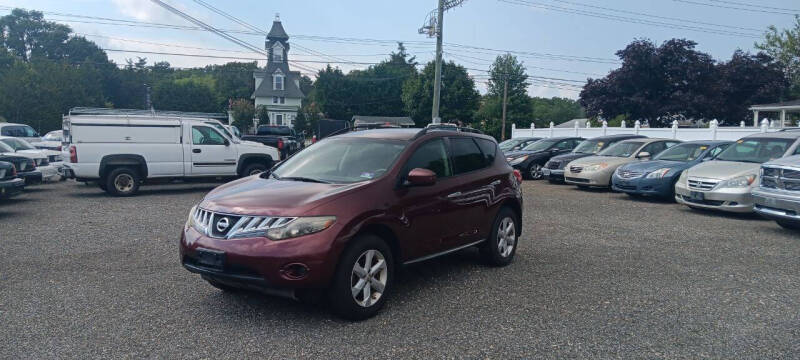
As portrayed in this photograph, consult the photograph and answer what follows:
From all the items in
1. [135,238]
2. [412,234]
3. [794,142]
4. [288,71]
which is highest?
[288,71]

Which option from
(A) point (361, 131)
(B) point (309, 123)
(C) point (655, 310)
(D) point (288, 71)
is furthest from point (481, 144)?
(D) point (288, 71)

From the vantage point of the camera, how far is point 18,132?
19516 mm

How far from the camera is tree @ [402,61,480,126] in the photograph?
59.5 meters

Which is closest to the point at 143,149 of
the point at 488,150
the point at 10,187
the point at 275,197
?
the point at 10,187

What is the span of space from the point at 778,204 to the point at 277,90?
2693 inches

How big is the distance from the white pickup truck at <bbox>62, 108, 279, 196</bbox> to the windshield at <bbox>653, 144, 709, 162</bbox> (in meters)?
10.5

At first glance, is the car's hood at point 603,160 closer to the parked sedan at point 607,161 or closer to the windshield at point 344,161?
the parked sedan at point 607,161

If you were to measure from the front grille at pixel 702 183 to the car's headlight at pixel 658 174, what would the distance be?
170cm

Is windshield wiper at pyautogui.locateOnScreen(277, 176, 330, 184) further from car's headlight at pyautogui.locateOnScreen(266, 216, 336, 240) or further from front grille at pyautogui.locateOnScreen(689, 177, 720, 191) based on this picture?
front grille at pyautogui.locateOnScreen(689, 177, 720, 191)

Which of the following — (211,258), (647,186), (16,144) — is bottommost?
(647,186)

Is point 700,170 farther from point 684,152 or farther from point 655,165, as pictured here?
point 684,152

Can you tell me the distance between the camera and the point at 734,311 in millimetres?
5141

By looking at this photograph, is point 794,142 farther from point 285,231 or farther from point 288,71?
point 288,71

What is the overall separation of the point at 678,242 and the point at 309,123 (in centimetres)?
5714
